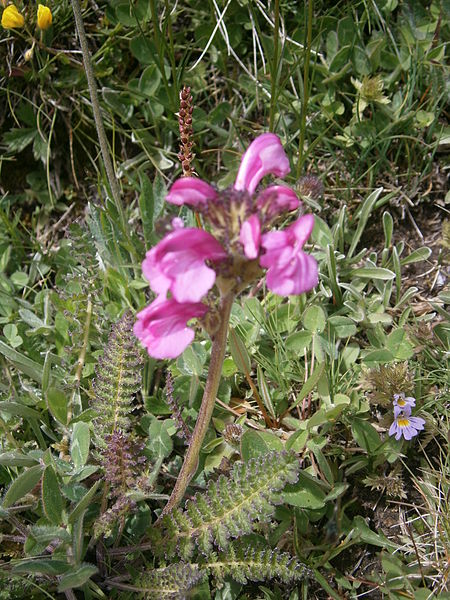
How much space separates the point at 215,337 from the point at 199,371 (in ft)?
3.26

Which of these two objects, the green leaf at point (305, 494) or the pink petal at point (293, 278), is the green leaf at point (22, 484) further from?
the pink petal at point (293, 278)

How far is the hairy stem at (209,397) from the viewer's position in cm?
185

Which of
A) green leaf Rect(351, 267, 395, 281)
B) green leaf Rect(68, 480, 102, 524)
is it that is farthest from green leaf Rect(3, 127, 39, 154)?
green leaf Rect(68, 480, 102, 524)

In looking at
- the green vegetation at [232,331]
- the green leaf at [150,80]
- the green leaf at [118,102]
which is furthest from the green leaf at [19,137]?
the green leaf at [150,80]

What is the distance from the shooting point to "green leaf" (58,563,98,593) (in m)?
2.20

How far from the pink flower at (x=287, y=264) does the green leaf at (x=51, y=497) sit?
3.75ft

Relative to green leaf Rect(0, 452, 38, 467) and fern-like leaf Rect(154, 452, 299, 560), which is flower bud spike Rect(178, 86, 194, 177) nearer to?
fern-like leaf Rect(154, 452, 299, 560)

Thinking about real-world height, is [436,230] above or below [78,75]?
below

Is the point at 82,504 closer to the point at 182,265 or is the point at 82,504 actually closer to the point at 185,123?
the point at 182,265

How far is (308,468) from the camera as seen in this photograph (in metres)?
2.71

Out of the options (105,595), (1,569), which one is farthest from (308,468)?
(1,569)

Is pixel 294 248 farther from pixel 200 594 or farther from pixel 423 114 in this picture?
pixel 423 114

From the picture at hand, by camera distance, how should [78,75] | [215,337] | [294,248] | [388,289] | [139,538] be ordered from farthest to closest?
1. [78,75]
2. [388,289]
3. [139,538]
4. [215,337]
5. [294,248]

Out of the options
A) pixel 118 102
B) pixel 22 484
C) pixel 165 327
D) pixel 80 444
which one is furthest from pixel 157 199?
pixel 165 327
